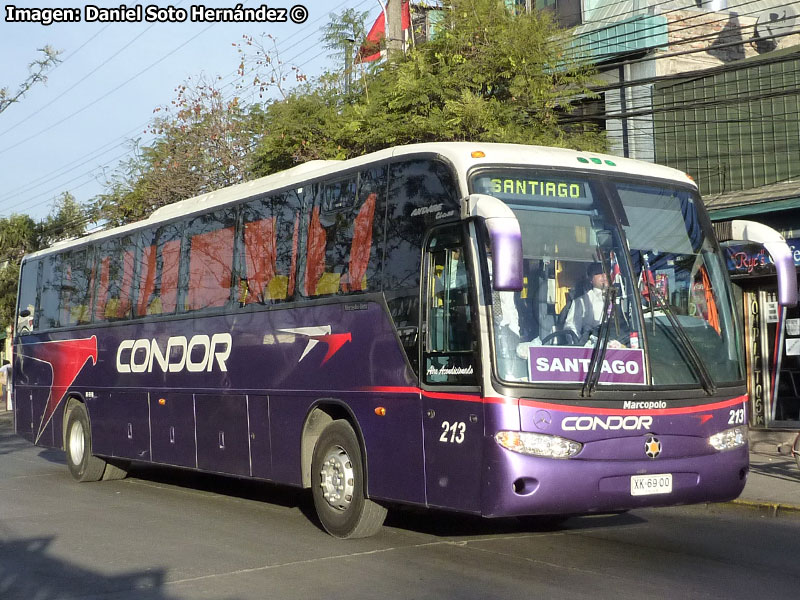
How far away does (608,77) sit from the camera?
20219 millimetres

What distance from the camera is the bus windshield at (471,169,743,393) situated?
7.70 meters

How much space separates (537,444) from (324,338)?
111 inches

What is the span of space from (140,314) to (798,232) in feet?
33.2

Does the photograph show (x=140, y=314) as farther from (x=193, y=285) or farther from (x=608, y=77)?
(x=608, y=77)

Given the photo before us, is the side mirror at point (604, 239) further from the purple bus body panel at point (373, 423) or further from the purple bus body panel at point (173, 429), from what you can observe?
the purple bus body panel at point (173, 429)

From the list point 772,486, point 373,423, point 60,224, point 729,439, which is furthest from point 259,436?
point 60,224

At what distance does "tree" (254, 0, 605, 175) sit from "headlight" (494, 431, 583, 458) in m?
9.37

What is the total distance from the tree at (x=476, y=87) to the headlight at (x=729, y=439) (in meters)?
8.66

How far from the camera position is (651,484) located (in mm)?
7906

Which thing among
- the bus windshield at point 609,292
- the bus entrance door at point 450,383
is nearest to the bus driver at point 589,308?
the bus windshield at point 609,292

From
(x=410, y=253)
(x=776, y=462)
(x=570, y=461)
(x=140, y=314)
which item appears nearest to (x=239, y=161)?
(x=140, y=314)

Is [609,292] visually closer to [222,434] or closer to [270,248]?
[270,248]

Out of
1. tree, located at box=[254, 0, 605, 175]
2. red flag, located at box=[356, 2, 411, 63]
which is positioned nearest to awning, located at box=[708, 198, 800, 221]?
tree, located at box=[254, 0, 605, 175]

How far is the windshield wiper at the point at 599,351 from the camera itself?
7703mm
